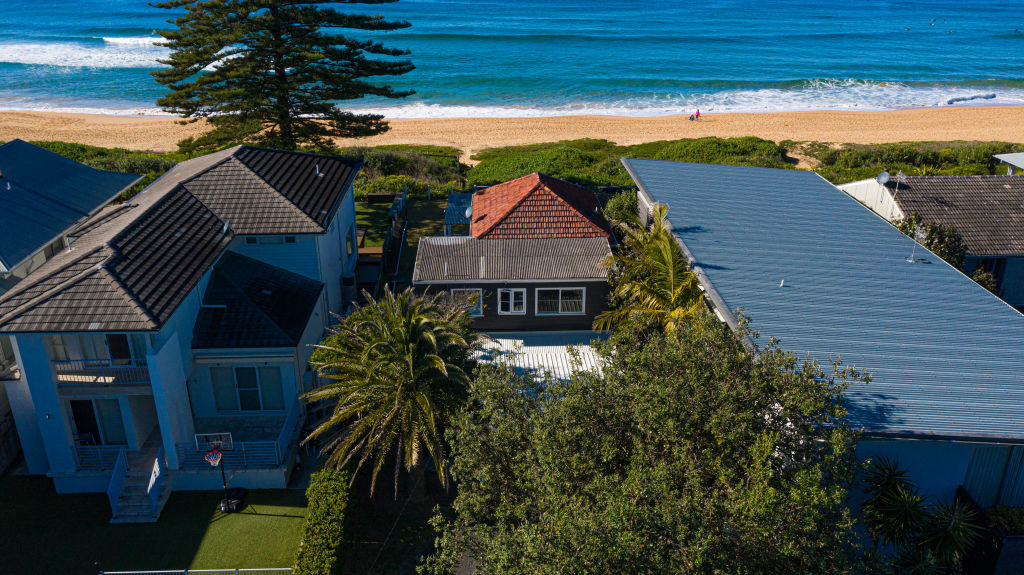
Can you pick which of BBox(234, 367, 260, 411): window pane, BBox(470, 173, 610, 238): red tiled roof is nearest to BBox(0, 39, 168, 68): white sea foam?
BBox(470, 173, 610, 238): red tiled roof

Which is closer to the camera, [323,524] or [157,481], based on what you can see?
[323,524]

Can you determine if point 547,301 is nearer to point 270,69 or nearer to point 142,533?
point 142,533

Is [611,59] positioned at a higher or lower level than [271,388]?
higher

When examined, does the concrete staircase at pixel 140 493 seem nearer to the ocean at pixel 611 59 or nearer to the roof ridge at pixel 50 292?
the roof ridge at pixel 50 292

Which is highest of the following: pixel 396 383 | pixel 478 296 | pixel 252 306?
pixel 252 306

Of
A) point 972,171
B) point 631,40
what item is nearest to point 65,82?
point 631,40

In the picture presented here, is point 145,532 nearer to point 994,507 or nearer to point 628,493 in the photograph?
point 628,493

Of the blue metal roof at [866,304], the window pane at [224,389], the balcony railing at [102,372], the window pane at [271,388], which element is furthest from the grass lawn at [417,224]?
the balcony railing at [102,372]

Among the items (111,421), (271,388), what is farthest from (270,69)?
(111,421)
